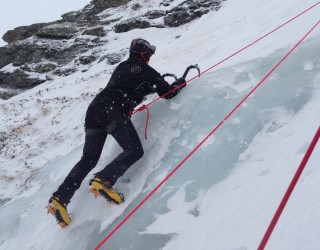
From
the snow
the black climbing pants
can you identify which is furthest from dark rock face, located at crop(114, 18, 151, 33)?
the black climbing pants

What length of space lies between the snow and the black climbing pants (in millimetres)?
318

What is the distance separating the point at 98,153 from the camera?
4727 millimetres

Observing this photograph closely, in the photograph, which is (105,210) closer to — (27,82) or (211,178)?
(211,178)

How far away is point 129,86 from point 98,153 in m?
1.00

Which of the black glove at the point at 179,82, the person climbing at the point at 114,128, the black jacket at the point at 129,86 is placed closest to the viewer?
the person climbing at the point at 114,128

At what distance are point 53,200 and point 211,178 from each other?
184 cm

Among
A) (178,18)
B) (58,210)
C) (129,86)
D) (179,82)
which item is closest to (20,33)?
(178,18)

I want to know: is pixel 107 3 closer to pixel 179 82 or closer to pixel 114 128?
pixel 179 82

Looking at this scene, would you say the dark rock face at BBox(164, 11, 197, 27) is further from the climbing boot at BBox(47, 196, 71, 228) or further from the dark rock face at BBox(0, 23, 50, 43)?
the climbing boot at BBox(47, 196, 71, 228)

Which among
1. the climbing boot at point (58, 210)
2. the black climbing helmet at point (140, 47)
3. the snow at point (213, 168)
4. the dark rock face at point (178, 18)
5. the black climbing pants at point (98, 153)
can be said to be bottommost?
the dark rock face at point (178, 18)

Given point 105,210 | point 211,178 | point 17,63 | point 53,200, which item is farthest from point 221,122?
point 17,63

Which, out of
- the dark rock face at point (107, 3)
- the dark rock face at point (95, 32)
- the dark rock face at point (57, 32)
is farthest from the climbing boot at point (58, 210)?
the dark rock face at point (107, 3)

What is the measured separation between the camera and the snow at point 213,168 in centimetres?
305

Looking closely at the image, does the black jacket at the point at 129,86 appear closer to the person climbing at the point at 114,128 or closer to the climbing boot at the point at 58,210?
the person climbing at the point at 114,128
